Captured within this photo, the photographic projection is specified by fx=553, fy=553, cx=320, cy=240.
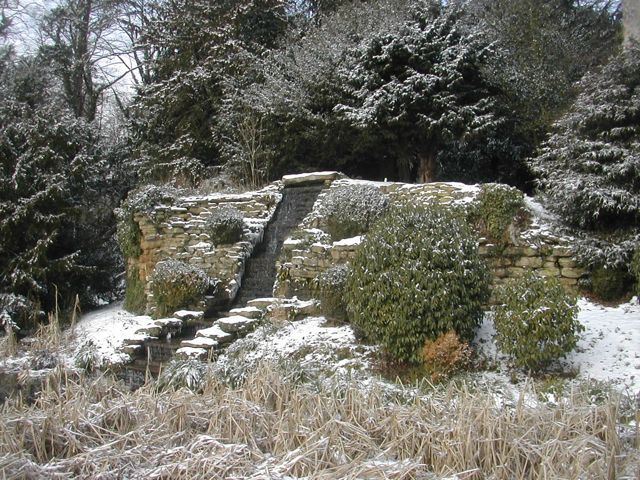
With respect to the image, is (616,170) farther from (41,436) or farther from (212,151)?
(212,151)

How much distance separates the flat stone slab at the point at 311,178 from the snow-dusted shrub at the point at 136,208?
2.20 meters

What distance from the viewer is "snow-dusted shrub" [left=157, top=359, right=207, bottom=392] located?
4.98 metres

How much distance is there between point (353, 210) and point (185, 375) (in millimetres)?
3533

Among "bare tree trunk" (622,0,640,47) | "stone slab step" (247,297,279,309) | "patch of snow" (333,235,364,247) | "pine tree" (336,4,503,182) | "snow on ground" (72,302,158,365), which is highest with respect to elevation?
"bare tree trunk" (622,0,640,47)

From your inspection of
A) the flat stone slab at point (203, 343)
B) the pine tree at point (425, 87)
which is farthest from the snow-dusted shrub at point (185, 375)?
the pine tree at point (425, 87)

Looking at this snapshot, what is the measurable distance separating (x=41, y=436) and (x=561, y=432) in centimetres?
313

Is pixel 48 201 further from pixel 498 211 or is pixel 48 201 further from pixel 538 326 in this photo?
pixel 538 326

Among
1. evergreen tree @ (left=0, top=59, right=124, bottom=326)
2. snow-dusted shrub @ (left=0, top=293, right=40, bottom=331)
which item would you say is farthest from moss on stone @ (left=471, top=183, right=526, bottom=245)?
snow-dusted shrub @ (left=0, top=293, right=40, bottom=331)

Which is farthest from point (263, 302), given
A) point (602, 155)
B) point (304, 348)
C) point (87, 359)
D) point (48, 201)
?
point (48, 201)

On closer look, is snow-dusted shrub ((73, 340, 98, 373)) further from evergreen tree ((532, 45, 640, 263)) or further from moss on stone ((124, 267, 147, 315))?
evergreen tree ((532, 45, 640, 263))

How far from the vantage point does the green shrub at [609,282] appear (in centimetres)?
631

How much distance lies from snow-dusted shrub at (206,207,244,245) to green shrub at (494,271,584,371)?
495 cm

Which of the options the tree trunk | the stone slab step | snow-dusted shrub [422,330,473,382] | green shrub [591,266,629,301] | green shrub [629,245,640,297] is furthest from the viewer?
the tree trunk

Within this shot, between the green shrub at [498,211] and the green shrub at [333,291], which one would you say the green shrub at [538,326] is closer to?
the green shrub at [498,211]
